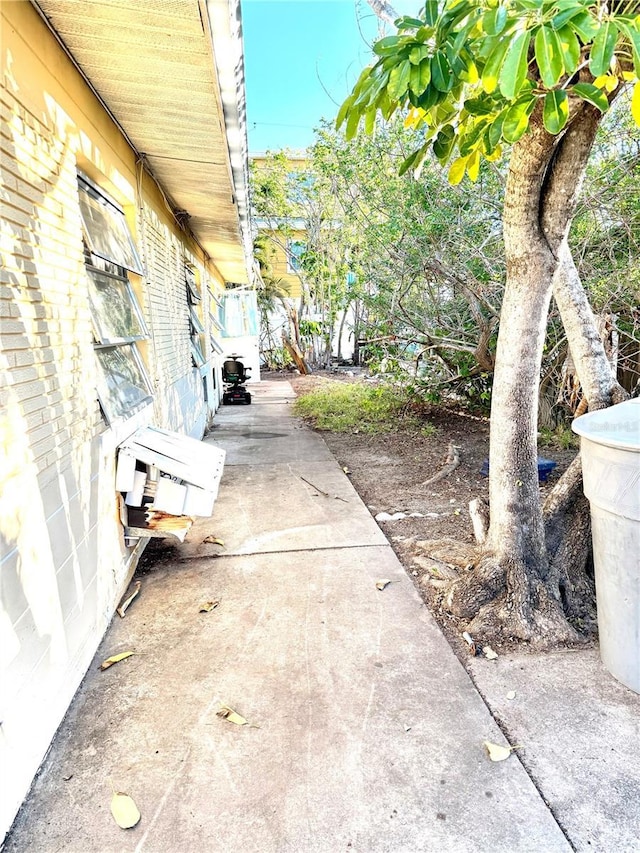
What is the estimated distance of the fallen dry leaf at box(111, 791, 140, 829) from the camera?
1.75 m

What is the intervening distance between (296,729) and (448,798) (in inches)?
26.7

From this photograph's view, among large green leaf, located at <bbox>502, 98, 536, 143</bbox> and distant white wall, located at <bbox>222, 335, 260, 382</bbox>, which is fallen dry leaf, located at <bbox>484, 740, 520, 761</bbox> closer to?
large green leaf, located at <bbox>502, 98, 536, 143</bbox>

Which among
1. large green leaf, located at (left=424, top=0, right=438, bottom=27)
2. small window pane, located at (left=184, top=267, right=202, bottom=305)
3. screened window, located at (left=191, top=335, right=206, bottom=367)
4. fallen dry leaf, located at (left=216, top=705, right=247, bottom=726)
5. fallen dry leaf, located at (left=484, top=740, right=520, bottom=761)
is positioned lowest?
fallen dry leaf, located at (left=484, top=740, right=520, bottom=761)

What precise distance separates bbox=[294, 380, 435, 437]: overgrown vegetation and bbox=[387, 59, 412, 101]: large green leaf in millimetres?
6164

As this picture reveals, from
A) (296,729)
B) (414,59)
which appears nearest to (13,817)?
(296,729)

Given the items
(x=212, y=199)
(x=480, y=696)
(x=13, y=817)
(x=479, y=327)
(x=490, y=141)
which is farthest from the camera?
(x=479, y=327)

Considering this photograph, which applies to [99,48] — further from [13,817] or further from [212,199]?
[13,817]

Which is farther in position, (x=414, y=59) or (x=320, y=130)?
(x=320, y=130)

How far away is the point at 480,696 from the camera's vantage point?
2.34 metres

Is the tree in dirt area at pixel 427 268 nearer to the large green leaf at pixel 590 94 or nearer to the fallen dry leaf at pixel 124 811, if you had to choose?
the large green leaf at pixel 590 94

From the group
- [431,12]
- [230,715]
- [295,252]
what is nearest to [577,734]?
[230,715]

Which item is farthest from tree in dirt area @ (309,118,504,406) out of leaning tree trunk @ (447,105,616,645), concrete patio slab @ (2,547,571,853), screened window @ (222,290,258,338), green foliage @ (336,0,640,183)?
screened window @ (222,290,258,338)

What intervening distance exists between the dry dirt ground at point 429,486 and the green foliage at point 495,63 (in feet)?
8.52

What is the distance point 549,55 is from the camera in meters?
1.55
